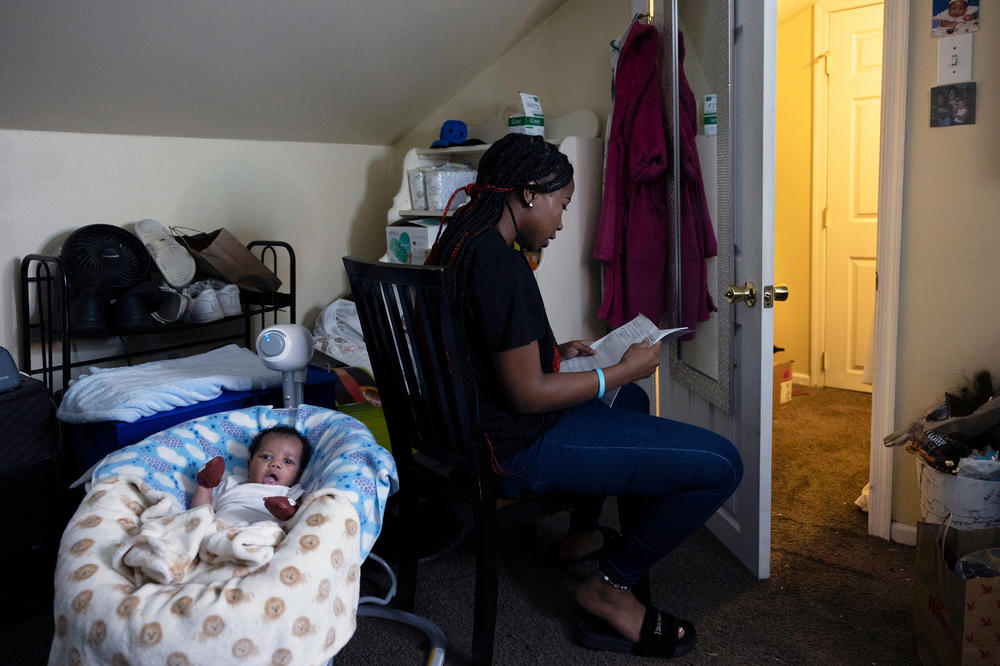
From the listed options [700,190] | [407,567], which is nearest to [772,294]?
[700,190]

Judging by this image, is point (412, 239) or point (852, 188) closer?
point (412, 239)

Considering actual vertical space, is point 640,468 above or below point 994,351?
below

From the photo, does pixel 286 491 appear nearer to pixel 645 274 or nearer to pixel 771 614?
pixel 771 614

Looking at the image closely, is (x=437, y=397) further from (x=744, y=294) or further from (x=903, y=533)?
(x=903, y=533)

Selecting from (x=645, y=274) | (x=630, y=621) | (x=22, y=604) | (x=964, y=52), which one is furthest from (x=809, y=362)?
(x=22, y=604)

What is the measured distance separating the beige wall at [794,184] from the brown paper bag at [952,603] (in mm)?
2252

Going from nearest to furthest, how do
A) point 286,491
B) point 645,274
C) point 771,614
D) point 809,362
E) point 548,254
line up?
point 286,491, point 771,614, point 645,274, point 548,254, point 809,362

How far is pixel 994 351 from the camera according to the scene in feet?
6.73

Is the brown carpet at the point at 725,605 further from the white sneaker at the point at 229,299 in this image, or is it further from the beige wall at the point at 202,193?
the beige wall at the point at 202,193

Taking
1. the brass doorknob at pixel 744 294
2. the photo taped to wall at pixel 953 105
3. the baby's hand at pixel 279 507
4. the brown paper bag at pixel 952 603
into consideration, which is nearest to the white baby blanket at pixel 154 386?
A: the baby's hand at pixel 279 507

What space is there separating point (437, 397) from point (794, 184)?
296 centimetres

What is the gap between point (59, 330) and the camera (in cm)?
239

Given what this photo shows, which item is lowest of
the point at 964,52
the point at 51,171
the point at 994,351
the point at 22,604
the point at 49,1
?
the point at 22,604

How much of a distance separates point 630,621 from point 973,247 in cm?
128
